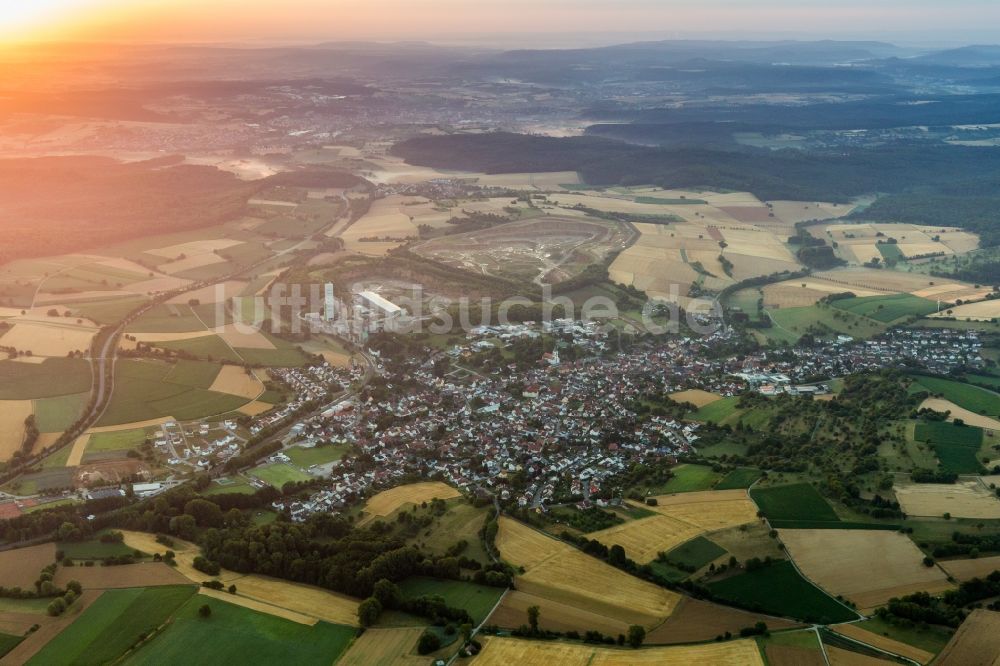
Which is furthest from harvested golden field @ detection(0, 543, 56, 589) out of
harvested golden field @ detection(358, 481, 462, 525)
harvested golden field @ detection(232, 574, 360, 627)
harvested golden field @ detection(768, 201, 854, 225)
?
harvested golden field @ detection(768, 201, 854, 225)

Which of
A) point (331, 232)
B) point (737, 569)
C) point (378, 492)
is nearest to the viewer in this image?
point (737, 569)

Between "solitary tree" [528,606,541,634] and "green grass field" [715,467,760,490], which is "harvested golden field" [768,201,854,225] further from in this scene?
"solitary tree" [528,606,541,634]

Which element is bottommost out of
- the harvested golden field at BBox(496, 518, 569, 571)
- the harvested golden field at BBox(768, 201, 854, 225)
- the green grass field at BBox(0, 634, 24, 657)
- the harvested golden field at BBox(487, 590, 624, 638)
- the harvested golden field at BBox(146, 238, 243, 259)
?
the green grass field at BBox(0, 634, 24, 657)

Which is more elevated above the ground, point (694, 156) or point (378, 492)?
point (694, 156)

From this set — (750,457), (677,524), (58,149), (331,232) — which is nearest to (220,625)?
(677,524)

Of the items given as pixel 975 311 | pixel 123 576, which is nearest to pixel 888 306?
pixel 975 311

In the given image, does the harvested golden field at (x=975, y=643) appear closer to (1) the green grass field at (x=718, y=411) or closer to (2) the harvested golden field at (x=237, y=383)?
(1) the green grass field at (x=718, y=411)

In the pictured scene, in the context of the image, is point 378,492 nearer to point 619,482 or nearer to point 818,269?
point 619,482
